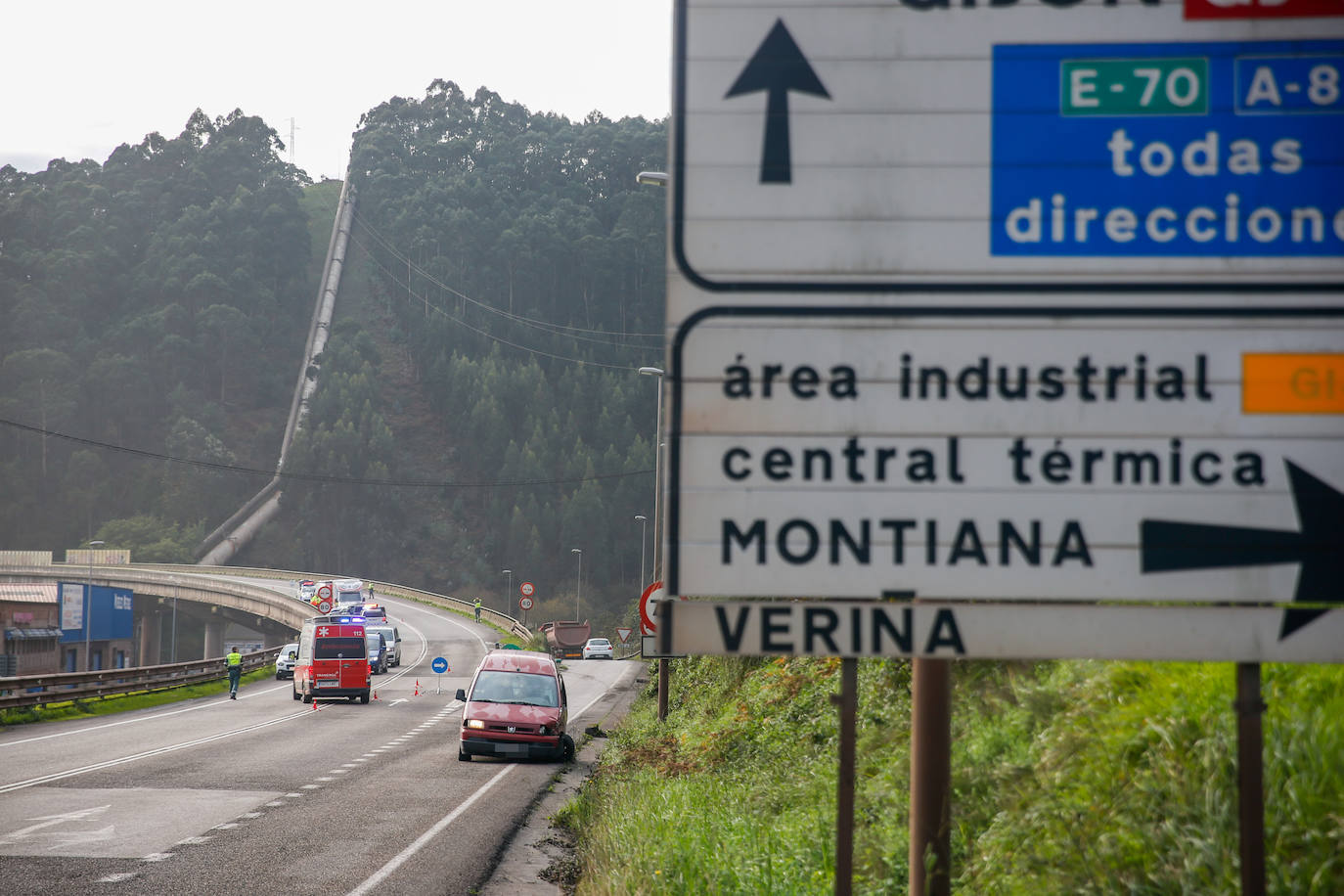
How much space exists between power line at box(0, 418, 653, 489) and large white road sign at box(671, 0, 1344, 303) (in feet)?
463

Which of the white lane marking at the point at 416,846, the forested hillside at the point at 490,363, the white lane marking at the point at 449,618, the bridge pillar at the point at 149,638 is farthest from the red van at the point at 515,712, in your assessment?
the forested hillside at the point at 490,363

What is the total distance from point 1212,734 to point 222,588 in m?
92.6

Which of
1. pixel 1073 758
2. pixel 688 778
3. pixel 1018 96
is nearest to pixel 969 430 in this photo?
pixel 1018 96

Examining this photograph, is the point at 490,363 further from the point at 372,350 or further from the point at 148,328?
the point at 148,328

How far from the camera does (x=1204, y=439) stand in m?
3.64

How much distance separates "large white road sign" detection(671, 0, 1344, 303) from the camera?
12.0 feet

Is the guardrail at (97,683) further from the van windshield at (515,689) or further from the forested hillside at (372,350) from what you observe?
the forested hillside at (372,350)

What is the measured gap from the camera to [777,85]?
380 centimetres

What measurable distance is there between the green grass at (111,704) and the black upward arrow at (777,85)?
27.3m

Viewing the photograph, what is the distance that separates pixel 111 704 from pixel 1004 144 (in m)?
34.3

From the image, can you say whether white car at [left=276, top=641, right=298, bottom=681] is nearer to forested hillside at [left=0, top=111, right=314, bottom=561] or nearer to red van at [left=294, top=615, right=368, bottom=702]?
red van at [left=294, top=615, right=368, bottom=702]

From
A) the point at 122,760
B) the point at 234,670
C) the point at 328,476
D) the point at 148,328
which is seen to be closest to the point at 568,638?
the point at 234,670

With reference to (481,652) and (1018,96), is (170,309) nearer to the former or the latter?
(481,652)

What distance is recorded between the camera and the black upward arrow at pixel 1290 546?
3.57 meters
